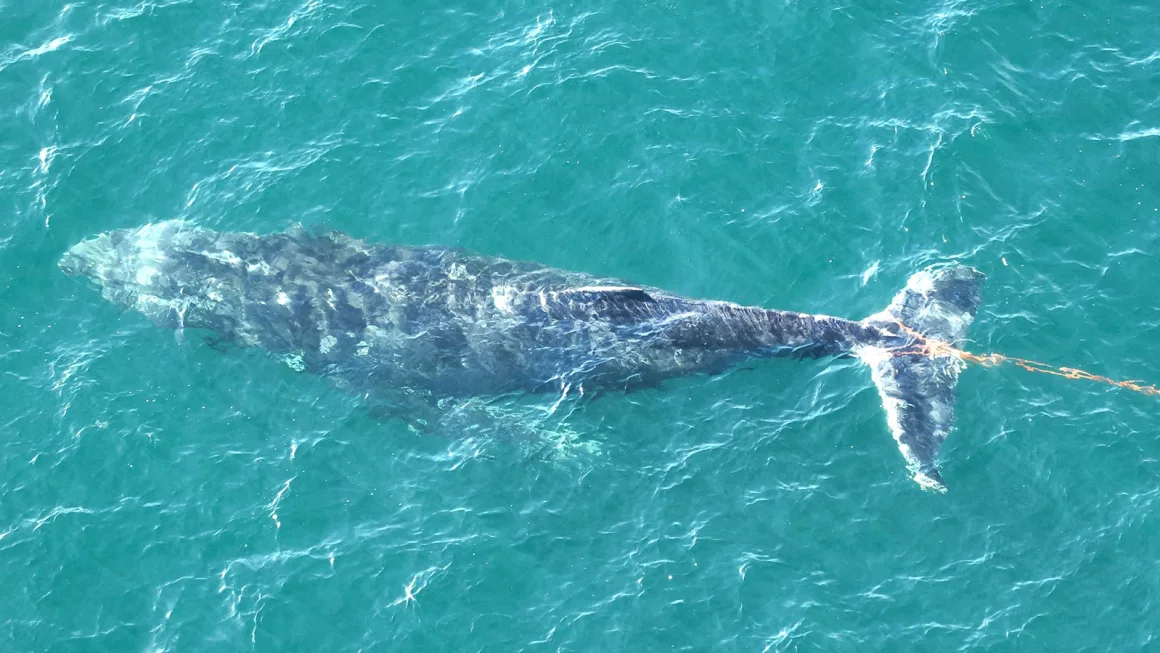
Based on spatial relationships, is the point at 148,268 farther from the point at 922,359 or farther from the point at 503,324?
the point at 922,359

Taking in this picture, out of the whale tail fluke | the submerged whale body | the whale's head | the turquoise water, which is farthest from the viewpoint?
the whale's head

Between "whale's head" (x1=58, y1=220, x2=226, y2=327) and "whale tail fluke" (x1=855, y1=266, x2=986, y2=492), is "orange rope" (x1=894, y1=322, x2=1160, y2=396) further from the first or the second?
"whale's head" (x1=58, y1=220, x2=226, y2=327)

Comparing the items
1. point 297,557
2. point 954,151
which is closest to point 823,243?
point 954,151

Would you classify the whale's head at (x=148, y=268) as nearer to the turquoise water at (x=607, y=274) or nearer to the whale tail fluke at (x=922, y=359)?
the turquoise water at (x=607, y=274)

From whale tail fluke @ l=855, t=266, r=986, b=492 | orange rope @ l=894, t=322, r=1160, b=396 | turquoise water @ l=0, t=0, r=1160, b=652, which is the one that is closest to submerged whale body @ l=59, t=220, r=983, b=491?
whale tail fluke @ l=855, t=266, r=986, b=492

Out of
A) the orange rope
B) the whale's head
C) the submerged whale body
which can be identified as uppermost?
the whale's head

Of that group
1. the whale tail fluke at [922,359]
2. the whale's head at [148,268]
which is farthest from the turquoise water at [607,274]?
the whale's head at [148,268]
